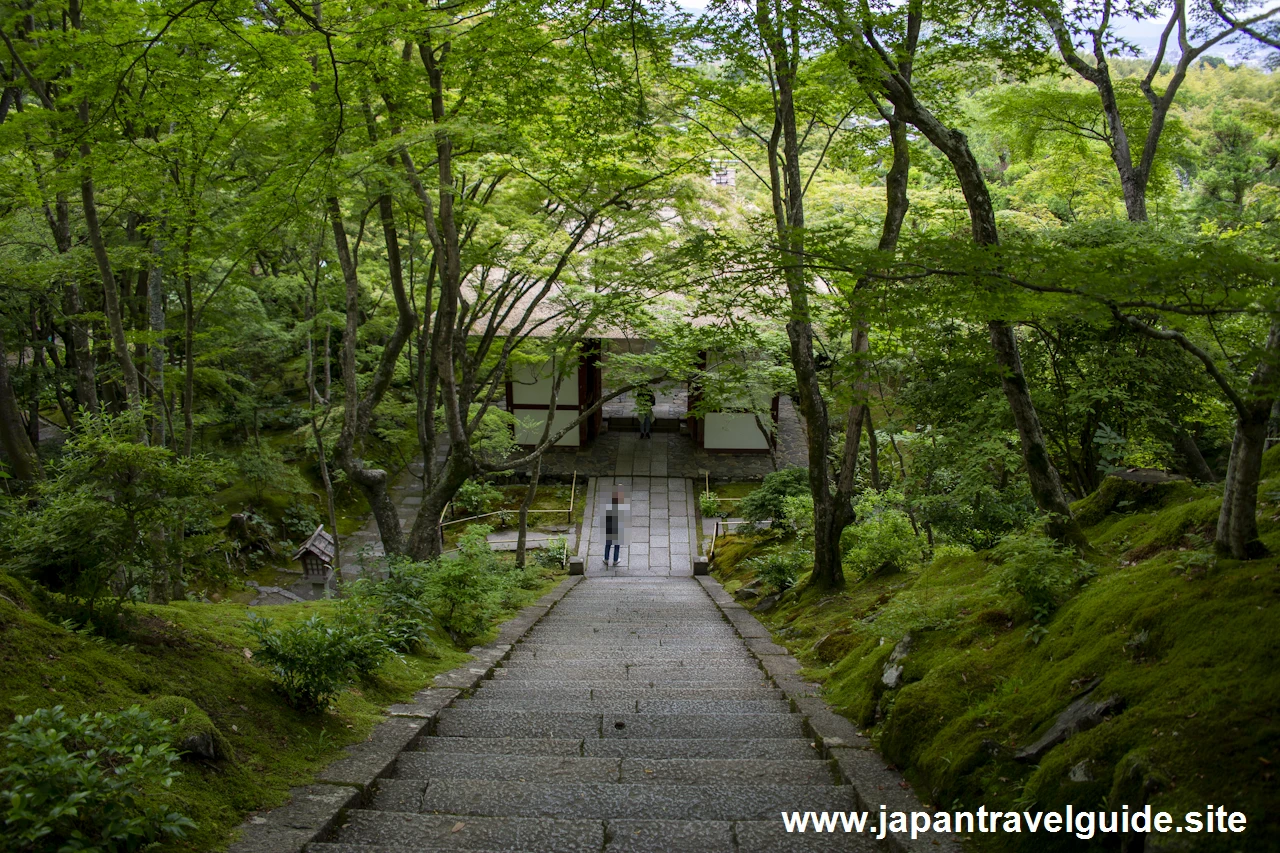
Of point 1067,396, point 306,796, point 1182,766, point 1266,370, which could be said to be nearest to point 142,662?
point 306,796

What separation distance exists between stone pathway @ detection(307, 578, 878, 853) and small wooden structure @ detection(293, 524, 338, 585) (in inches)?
341

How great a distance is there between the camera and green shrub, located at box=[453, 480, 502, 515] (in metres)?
16.5

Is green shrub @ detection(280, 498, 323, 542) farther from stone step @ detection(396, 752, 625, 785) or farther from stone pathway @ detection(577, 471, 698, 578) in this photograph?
stone step @ detection(396, 752, 625, 785)

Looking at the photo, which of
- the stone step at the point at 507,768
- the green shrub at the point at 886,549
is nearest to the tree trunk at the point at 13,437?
the stone step at the point at 507,768

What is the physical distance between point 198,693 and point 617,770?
205cm

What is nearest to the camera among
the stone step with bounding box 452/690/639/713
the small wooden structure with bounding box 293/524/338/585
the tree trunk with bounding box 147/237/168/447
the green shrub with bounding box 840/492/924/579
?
the stone step with bounding box 452/690/639/713

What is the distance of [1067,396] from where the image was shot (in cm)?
718

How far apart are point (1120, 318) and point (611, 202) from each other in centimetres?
700

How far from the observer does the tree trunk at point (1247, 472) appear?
10.6ft

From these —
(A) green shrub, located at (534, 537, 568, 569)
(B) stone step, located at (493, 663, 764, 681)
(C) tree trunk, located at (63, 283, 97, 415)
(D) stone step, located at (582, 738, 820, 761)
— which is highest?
(C) tree trunk, located at (63, 283, 97, 415)

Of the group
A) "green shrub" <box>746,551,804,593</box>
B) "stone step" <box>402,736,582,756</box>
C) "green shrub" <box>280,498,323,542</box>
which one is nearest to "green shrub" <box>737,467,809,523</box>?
"green shrub" <box>746,551,804,593</box>

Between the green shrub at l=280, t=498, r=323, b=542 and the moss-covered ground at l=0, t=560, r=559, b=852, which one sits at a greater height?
the moss-covered ground at l=0, t=560, r=559, b=852

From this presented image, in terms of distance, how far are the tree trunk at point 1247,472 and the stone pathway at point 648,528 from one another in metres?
12.1

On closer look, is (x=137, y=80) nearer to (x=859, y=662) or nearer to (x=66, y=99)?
(x=66, y=99)
